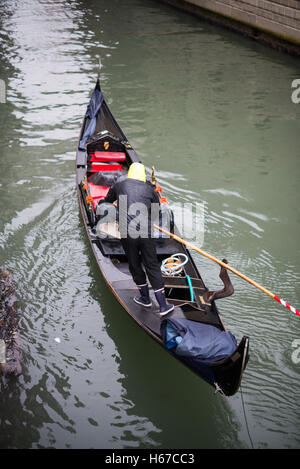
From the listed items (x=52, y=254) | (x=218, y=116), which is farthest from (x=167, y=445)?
(x=218, y=116)

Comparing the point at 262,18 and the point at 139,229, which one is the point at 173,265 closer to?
the point at 139,229

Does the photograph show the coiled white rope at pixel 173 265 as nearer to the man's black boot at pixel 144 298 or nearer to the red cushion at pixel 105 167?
the man's black boot at pixel 144 298

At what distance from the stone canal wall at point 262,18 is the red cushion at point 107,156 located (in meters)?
6.15

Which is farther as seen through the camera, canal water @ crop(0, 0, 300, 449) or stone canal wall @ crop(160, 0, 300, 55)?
stone canal wall @ crop(160, 0, 300, 55)

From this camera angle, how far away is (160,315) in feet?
13.5

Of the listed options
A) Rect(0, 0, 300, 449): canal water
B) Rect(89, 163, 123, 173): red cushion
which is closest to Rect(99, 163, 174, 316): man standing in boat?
Rect(0, 0, 300, 449): canal water

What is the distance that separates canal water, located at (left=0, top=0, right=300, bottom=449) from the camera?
3709mm

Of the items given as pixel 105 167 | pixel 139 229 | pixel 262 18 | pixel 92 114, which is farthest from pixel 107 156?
pixel 262 18

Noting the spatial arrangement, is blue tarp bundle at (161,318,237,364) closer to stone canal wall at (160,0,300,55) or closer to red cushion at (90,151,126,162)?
red cushion at (90,151,126,162)

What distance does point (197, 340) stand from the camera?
11.5ft

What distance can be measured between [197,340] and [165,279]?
1035 millimetres

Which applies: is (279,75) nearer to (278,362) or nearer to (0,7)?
(278,362)

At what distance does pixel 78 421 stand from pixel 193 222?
288cm

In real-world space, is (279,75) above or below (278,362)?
above
